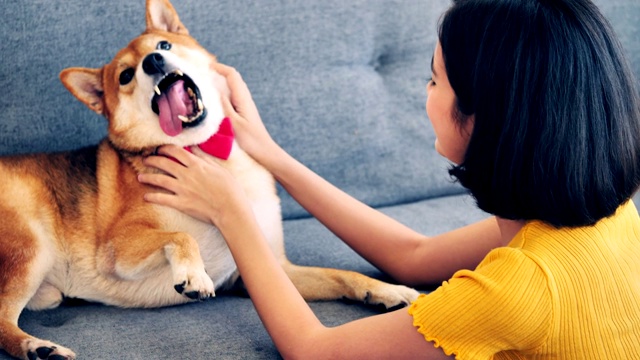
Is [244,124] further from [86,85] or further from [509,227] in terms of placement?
[509,227]

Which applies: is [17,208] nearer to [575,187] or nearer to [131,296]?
[131,296]

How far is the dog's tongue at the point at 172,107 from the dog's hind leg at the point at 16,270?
41 centimetres

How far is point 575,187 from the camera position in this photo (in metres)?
1.03

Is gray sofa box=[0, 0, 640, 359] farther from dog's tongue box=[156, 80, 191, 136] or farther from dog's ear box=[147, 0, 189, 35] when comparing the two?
dog's tongue box=[156, 80, 191, 136]

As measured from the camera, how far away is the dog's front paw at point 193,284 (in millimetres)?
1353

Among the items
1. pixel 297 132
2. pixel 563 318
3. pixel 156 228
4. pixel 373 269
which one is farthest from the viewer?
pixel 297 132

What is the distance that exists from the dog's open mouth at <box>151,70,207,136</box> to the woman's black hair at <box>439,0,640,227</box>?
0.74 metres

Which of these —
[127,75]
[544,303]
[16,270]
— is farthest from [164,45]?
[544,303]

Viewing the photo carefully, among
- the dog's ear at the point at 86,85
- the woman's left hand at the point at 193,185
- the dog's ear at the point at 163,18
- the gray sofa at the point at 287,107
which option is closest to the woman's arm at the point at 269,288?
the woman's left hand at the point at 193,185

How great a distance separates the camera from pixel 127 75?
166cm

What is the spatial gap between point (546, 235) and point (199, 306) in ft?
2.80

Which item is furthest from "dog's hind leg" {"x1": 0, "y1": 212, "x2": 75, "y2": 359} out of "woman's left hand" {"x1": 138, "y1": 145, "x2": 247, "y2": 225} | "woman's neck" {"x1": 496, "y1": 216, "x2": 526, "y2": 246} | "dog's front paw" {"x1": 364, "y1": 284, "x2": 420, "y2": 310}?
"woman's neck" {"x1": 496, "y1": 216, "x2": 526, "y2": 246}

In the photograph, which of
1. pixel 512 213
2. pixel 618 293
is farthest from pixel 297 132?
pixel 618 293

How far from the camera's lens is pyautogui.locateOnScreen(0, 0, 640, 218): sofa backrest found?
5.88 ft
